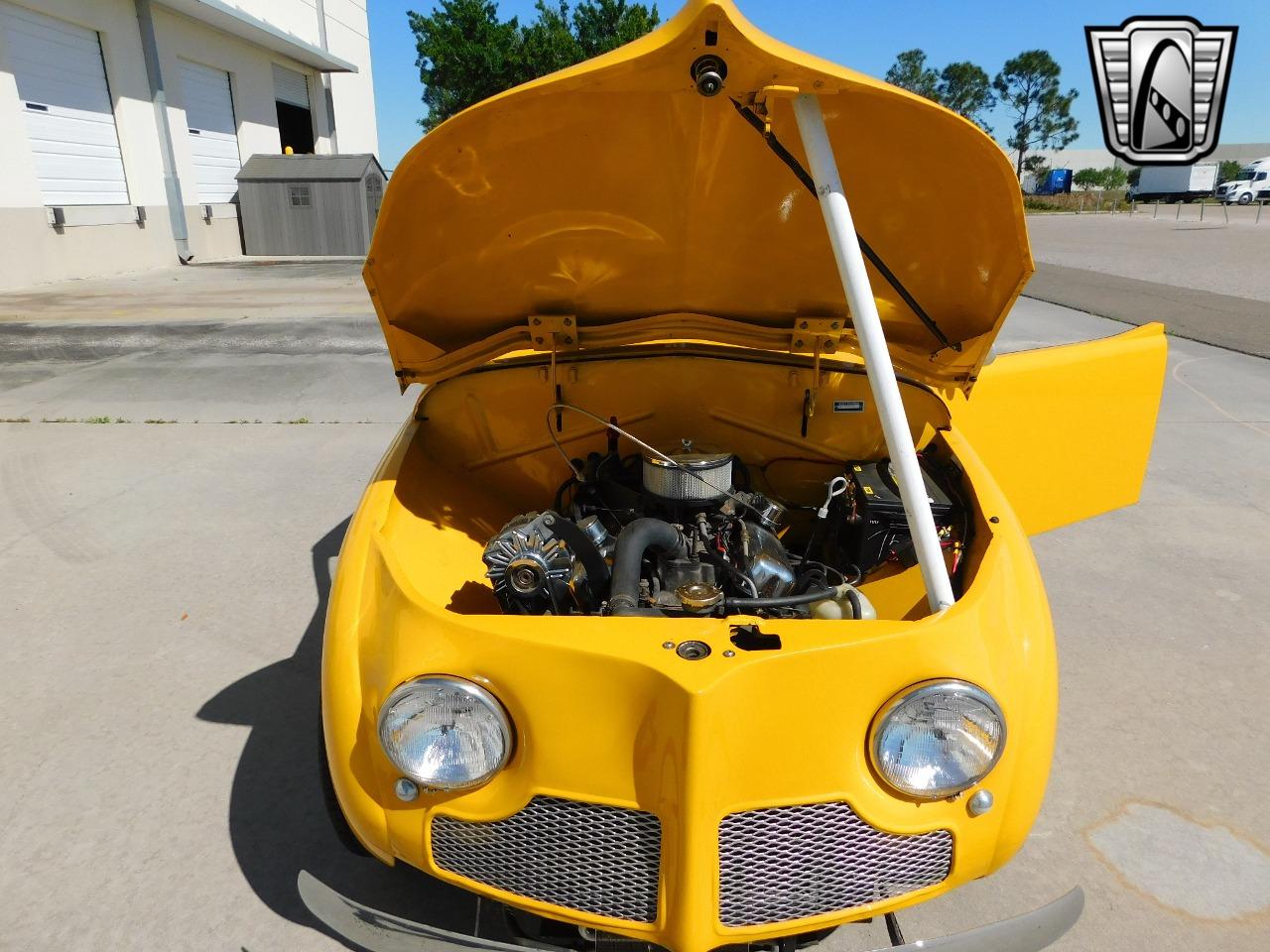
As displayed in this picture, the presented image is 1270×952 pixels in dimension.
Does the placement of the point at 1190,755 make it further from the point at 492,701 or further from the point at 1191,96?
the point at 1191,96

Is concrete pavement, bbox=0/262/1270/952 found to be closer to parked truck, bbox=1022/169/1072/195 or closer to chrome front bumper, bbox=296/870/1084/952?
chrome front bumper, bbox=296/870/1084/952

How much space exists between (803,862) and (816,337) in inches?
70.1

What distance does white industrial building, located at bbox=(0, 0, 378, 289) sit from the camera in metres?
13.5

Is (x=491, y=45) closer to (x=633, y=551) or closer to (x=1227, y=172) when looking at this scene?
(x=633, y=551)

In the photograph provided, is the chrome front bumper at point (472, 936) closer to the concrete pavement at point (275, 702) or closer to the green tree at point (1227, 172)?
the concrete pavement at point (275, 702)

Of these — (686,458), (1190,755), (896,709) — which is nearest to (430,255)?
(686,458)

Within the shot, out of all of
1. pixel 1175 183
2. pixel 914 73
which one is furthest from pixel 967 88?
pixel 1175 183

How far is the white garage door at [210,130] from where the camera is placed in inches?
706

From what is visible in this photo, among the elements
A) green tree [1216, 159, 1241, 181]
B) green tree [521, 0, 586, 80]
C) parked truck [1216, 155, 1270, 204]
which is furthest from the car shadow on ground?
green tree [1216, 159, 1241, 181]

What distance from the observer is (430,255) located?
246cm

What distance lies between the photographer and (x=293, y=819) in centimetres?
244

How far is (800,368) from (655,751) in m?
1.82

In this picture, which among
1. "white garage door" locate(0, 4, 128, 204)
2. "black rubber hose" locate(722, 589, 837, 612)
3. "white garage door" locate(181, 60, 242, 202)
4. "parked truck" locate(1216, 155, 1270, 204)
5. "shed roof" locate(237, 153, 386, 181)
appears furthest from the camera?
"parked truck" locate(1216, 155, 1270, 204)

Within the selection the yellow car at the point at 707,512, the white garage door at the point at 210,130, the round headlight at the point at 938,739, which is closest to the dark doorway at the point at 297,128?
the white garage door at the point at 210,130
